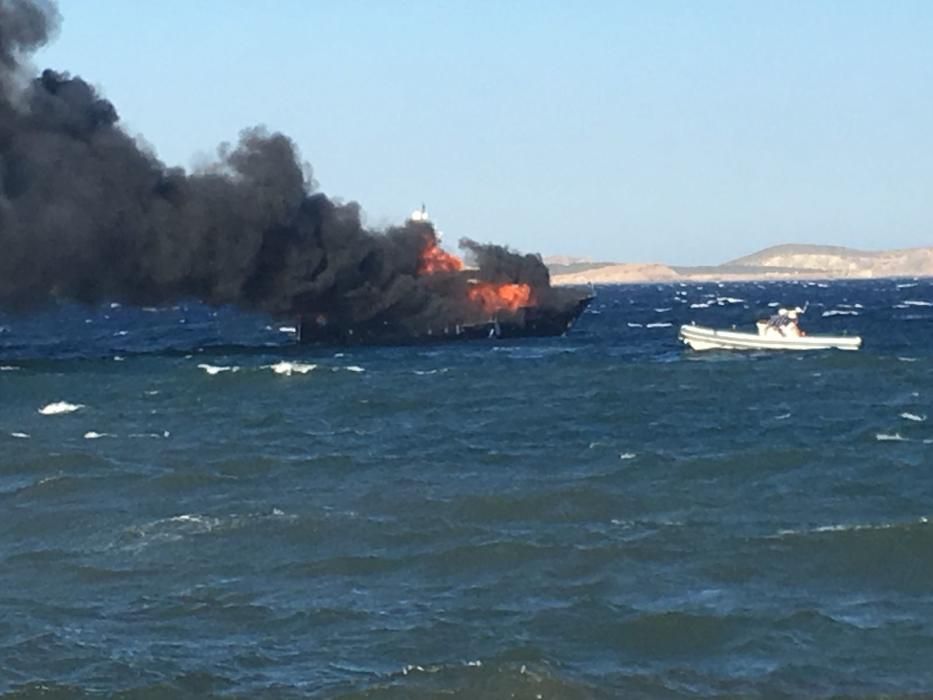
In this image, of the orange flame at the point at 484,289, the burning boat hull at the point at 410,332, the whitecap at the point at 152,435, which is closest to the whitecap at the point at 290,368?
the burning boat hull at the point at 410,332

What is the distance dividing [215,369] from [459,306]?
24.8m

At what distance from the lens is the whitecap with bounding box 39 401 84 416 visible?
44.0 meters

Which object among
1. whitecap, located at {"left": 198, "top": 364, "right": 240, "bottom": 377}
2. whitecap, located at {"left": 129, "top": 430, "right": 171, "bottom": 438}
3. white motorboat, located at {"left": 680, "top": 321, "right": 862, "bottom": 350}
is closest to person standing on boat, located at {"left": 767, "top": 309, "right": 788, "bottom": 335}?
white motorboat, located at {"left": 680, "top": 321, "right": 862, "bottom": 350}

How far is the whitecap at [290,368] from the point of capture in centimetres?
5769

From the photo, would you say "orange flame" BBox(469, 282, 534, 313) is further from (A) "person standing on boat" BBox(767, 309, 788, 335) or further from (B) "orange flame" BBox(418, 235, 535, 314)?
(A) "person standing on boat" BBox(767, 309, 788, 335)

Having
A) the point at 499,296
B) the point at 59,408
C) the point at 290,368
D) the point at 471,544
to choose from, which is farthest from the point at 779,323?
the point at 471,544

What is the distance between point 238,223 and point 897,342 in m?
32.2

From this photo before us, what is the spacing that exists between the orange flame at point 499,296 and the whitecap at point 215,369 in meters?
24.4

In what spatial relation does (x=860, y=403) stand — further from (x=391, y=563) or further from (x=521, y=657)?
(x=521, y=657)

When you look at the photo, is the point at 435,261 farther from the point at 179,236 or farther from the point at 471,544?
the point at 471,544

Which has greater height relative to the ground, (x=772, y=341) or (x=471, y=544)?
(x=471, y=544)

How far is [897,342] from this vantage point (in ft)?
243

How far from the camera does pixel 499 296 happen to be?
85.0 m

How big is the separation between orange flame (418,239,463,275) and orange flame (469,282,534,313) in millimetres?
1689
